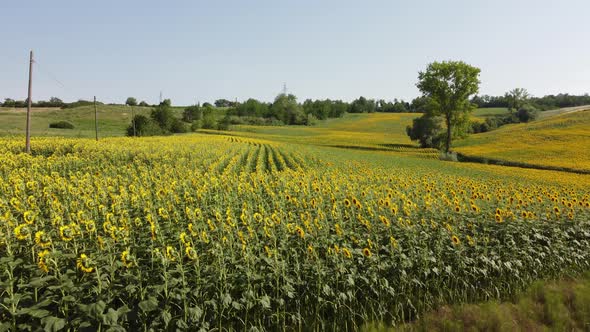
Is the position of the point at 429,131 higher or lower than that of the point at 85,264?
higher

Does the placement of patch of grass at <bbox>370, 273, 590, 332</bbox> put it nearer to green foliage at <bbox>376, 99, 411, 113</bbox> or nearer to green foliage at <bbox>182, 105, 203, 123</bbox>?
green foliage at <bbox>182, 105, 203, 123</bbox>

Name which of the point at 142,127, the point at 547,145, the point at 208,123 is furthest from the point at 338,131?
the point at 547,145

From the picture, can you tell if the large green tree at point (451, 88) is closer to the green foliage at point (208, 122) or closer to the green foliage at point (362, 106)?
the green foliage at point (208, 122)

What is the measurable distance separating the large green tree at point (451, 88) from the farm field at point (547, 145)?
15.2ft

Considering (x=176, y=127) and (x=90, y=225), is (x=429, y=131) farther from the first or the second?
(x=90, y=225)

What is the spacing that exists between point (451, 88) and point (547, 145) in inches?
516

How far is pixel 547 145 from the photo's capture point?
1625 inches

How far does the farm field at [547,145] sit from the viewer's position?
112 feet

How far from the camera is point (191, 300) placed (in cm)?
477

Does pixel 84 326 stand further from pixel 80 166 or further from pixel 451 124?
pixel 451 124

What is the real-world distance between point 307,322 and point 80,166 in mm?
15948

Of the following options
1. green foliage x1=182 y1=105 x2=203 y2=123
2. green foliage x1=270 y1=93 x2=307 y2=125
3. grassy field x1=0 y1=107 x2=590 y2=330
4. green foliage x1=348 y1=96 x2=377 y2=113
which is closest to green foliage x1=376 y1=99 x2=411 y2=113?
green foliage x1=348 y1=96 x2=377 y2=113

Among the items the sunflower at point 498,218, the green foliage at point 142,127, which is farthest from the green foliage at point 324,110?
the sunflower at point 498,218

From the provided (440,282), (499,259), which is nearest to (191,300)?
(440,282)
